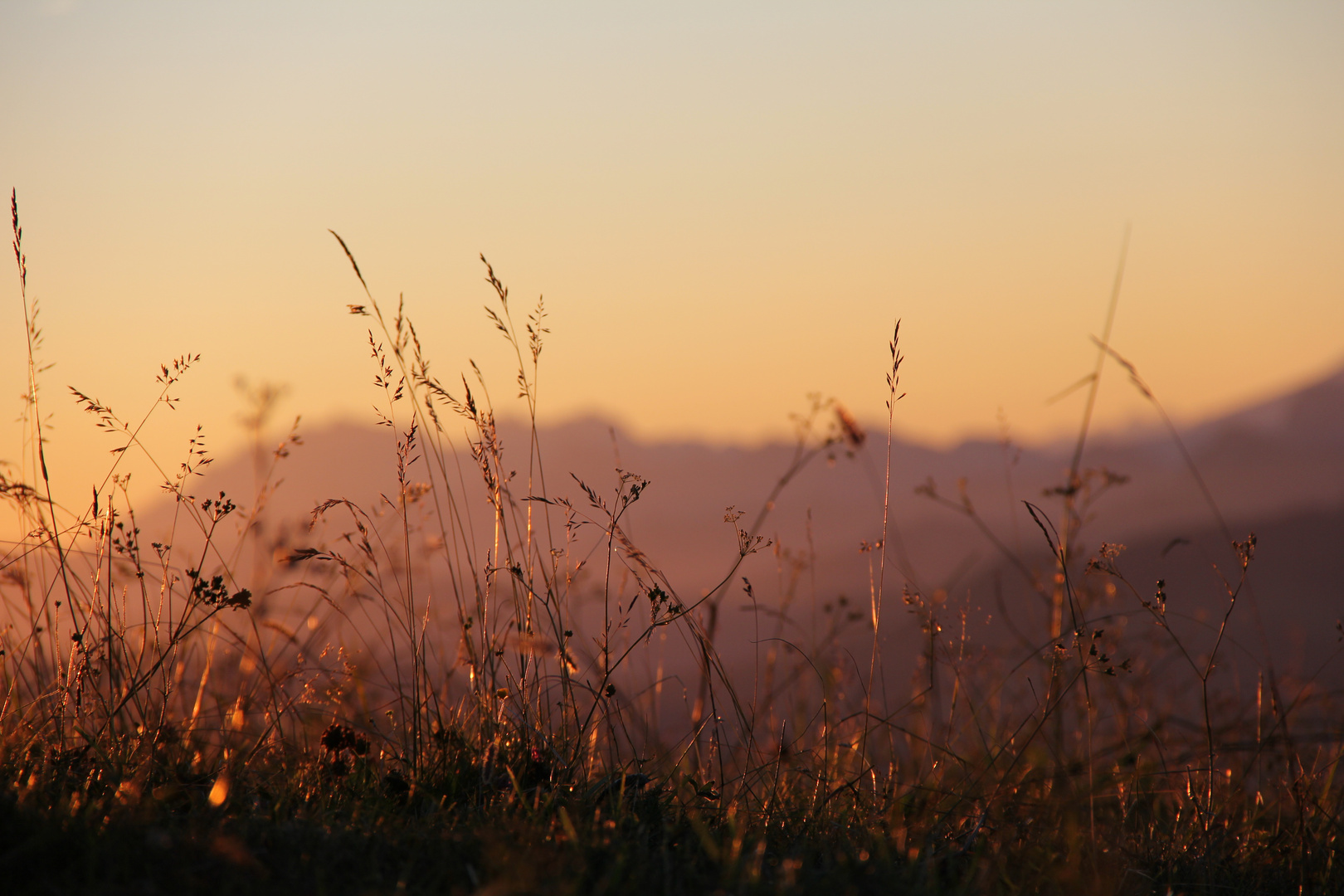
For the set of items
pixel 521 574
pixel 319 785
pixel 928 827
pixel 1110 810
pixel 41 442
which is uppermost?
pixel 41 442

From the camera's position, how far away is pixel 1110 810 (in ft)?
8.56

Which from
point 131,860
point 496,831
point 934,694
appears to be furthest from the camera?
point 934,694

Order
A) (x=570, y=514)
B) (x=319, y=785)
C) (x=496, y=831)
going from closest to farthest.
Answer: (x=496, y=831) < (x=319, y=785) < (x=570, y=514)

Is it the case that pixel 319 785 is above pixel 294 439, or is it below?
below

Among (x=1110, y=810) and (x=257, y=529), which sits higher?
(x=257, y=529)

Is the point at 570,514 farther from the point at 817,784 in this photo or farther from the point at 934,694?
the point at 934,694

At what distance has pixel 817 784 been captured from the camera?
7.40 feet

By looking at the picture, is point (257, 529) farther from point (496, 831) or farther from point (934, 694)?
point (934, 694)

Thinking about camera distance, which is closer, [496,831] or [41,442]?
[496,831]

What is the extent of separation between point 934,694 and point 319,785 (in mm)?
1836

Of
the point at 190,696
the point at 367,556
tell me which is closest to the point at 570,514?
the point at 367,556

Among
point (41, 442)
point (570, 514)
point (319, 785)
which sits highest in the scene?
point (41, 442)

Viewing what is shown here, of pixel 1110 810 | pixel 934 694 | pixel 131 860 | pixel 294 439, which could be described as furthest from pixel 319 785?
pixel 1110 810

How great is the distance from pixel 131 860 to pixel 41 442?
1515 millimetres
